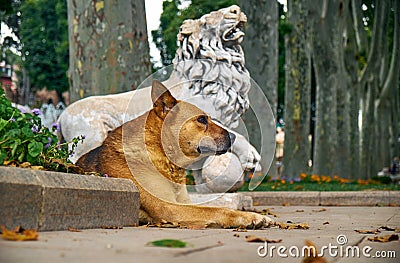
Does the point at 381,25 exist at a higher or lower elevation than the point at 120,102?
higher

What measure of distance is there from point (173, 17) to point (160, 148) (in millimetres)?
37089

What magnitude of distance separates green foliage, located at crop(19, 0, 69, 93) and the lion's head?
44699 mm

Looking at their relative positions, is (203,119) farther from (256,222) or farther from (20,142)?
(20,142)

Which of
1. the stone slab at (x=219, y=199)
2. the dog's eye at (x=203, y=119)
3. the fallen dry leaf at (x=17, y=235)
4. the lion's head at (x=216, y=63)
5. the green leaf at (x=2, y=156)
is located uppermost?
the lion's head at (x=216, y=63)

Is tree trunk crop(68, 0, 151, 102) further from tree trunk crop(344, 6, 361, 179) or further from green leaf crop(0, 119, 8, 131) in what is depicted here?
tree trunk crop(344, 6, 361, 179)

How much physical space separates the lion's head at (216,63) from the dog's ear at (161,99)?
2.08m

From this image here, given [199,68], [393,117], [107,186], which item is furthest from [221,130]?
[393,117]

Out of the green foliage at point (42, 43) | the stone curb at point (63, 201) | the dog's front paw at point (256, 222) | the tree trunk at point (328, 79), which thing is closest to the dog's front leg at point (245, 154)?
the dog's front paw at point (256, 222)

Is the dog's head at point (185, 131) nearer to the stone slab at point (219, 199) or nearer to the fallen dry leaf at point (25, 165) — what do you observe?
the fallen dry leaf at point (25, 165)

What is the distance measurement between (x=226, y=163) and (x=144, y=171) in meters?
2.51

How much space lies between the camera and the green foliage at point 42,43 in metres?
53.4

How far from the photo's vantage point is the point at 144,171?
672cm

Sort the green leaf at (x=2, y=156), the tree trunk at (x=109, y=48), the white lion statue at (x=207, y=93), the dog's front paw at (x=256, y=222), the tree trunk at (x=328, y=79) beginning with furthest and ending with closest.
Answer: the tree trunk at (x=328, y=79), the tree trunk at (x=109, y=48), the white lion statue at (x=207, y=93), the dog's front paw at (x=256, y=222), the green leaf at (x=2, y=156)

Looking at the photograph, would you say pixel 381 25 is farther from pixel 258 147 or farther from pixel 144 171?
pixel 144 171
